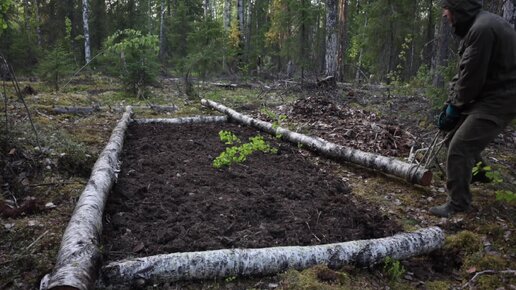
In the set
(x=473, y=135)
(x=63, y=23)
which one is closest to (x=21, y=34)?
(x=63, y=23)

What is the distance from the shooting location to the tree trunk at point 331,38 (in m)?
14.4

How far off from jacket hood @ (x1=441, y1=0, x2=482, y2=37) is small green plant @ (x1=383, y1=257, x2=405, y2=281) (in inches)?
114

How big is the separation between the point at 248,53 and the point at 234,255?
69.7 feet

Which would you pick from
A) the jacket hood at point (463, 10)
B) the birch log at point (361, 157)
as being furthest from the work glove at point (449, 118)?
the jacket hood at point (463, 10)

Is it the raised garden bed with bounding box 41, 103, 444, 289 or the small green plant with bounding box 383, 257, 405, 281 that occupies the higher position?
the raised garden bed with bounding box 41, 103, 444, 289

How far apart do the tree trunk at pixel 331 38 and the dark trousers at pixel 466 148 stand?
10.9 meters

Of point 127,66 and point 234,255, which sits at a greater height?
point 127,66

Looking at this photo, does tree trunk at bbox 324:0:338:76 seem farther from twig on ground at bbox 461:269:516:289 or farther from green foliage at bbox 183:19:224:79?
twig on ground at bbox 461:269:516:289

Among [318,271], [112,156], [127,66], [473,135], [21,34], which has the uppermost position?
[21,34]

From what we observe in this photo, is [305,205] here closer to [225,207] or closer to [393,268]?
[225,207]

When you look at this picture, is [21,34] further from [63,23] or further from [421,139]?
[421,139]

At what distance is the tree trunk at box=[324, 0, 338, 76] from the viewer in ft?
47.3

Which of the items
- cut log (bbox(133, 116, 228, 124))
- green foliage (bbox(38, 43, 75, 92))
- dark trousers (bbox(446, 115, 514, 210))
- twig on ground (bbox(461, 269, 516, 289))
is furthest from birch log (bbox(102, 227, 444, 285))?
green foliage (bbox(38, 43, 75, 92))

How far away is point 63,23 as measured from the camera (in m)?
20.8
